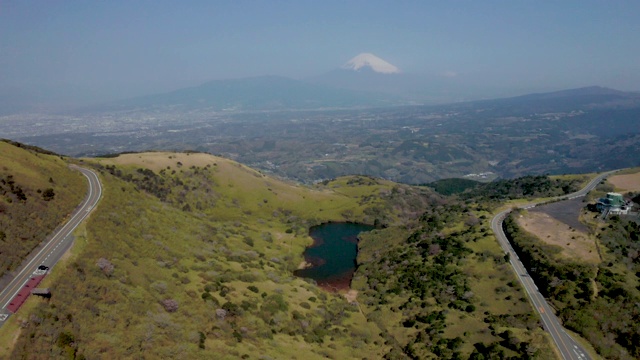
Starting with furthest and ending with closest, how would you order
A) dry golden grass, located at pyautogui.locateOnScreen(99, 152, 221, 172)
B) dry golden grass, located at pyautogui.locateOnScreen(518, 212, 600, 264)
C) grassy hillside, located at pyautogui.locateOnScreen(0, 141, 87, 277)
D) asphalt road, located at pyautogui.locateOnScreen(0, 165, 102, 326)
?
dry golden grass, located at pyautogui.locateOnScreen(99, 152, 221, 172)
dry golden grass, located at pyautogui.locateOnScreen(518, 212, 600, 264)
grassy hillside, located at pyautogui.locateOnScreen(0, 141, 87, 277)
asphalt road, located at pyautogui.locateOnScreen(0, 165, 102, 326)

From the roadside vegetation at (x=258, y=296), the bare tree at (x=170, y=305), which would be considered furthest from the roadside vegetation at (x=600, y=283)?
the bare tree at (x=170, y=305)

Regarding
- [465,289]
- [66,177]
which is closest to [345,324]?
[465,289]

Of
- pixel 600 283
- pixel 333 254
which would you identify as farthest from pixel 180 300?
pixel 333 254

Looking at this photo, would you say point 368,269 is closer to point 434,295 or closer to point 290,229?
point 434,295

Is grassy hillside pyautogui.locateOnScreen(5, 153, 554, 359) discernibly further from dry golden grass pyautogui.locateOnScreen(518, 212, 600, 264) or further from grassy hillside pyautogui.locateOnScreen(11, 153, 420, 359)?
dry golden grass pyautogui.locateOnScreen(518, 212, 600, 264)

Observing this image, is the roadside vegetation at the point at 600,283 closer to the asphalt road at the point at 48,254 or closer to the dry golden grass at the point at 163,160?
the asphalt road at the point at 48,254

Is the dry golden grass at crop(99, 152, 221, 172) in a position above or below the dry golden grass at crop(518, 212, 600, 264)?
above

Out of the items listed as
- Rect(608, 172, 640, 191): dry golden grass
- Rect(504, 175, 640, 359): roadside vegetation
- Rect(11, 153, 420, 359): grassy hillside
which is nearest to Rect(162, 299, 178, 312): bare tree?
Rect(11, 153, 420, 359): grassy hillside
